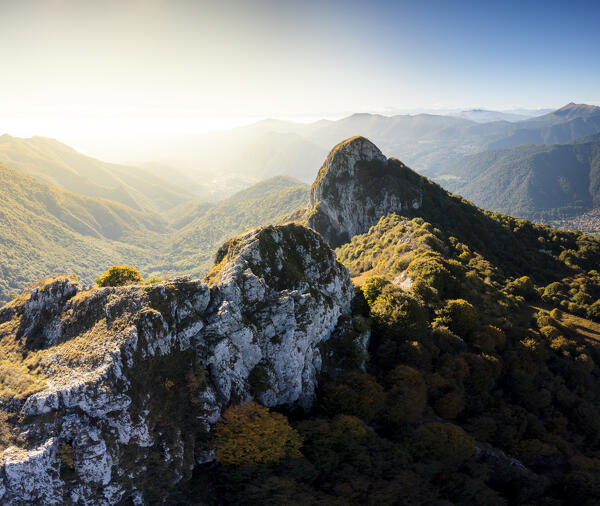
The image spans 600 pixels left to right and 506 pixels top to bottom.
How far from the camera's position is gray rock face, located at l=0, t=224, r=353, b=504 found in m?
17.7

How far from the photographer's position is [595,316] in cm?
5903

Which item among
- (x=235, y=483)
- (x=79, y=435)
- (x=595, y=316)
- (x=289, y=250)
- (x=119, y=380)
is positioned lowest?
(x=595, y=316)

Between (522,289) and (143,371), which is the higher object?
(143,371)

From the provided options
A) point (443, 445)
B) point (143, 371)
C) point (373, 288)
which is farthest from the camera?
point (373, 288)

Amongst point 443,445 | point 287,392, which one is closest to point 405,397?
point 443,445

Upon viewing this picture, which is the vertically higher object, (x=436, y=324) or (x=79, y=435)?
(x=79, y=435)

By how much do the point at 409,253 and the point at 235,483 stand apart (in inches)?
2106

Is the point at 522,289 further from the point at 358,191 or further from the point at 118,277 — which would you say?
the point at 118,277

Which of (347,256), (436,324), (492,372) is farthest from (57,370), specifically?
(347,256)

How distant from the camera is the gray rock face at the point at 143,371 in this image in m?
17.7

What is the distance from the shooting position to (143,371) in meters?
20.9

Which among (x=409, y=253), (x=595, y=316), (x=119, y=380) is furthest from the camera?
(x=409, y=253)

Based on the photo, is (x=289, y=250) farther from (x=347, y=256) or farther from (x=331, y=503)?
(x=347, y=256)

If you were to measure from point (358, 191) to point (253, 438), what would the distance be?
3861 inches
